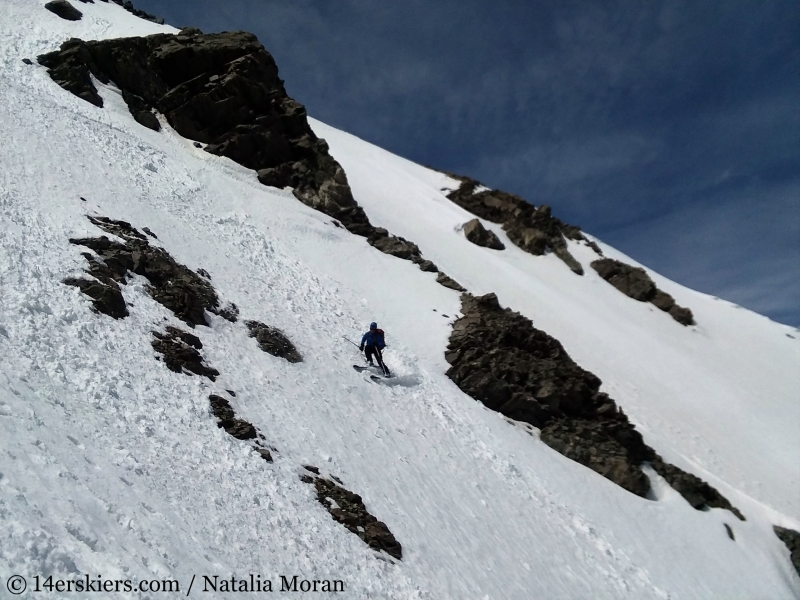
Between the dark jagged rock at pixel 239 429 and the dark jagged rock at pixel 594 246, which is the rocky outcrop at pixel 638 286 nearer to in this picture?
the dark jagged rock at pixel 594 246

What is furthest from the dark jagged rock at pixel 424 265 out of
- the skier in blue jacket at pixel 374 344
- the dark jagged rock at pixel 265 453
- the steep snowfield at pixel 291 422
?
the dark jagged rock at pixel 265 453

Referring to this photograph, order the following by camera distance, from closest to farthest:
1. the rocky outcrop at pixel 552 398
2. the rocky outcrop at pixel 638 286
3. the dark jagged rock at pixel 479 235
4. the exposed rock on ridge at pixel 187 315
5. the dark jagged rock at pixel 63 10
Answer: the exposed rock on ridge at pixel 187 315 < the rocky outcrop at pixel 552 398 < the dark jagged rock at pixel 63 10 < the dark jagged rock at pixel 479 235 < the rocky outcrop at pixel 638 286

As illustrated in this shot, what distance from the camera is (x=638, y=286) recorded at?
48094 millimetres

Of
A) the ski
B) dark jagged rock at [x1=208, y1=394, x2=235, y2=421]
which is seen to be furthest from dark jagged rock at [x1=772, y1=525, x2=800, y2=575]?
dark jagged rock at [x1=208, y1=394, x2=235, y2=421]

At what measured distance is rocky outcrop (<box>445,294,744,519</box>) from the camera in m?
21.0

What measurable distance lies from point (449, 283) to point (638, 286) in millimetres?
27115

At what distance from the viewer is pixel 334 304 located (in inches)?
869

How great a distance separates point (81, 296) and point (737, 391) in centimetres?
4035

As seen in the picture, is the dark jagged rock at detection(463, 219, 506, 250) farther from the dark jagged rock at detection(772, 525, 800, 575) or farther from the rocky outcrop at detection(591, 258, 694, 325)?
the dark jagged rock at detection(772, 525, 800, 575)

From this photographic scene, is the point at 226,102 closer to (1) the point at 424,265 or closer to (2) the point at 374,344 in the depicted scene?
(1) the point at 424,265

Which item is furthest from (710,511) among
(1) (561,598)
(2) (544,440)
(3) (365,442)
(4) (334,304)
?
(4) (334,304)

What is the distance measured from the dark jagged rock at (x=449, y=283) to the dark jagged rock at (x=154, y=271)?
14.6 meters

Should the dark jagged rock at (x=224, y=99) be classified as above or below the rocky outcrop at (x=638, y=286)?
below

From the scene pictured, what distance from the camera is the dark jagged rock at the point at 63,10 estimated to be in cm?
3831
